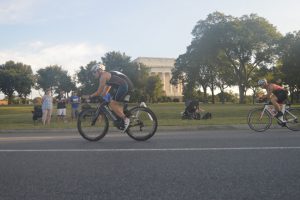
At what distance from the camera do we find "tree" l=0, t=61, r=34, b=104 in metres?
90.9

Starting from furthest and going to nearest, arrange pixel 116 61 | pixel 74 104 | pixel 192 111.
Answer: pixel 116 61, pixel 74 104, pixel 192 111

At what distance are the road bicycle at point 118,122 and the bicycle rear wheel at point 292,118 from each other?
16.6ft

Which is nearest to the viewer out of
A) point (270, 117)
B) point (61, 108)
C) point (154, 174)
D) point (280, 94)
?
point (154, 174)

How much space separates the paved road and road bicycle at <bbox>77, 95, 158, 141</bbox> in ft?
7.22

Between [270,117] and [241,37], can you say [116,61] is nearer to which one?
[241,37]

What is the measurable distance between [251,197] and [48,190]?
6.47 ft

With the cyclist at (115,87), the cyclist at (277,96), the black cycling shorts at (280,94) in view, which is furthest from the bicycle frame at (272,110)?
the cyclist at (115,87)

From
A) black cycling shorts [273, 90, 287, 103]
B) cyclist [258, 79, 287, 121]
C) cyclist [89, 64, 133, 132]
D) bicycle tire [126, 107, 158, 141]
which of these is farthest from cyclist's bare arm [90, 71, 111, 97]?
black cycling shorts [273, 90, 287, 103]

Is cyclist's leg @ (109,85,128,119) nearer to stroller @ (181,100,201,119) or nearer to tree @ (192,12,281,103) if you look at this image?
stroller @ (181,100,201,119)

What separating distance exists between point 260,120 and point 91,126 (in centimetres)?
565

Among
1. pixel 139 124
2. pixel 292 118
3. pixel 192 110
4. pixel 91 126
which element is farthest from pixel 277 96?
pixel 192 110

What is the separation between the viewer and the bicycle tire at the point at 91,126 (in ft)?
29.9

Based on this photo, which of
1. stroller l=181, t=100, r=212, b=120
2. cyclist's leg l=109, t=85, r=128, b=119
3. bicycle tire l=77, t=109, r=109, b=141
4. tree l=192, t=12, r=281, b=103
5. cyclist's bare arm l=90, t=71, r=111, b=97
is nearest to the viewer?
cyclist's bare arm l=90, t=71, r=111, b=97

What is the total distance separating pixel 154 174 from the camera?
465 cm
